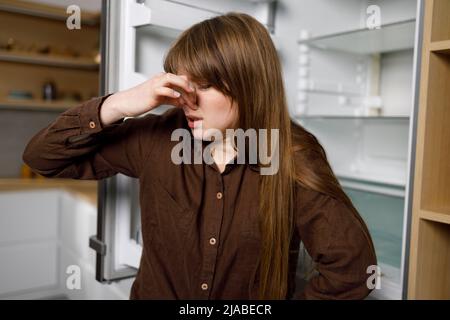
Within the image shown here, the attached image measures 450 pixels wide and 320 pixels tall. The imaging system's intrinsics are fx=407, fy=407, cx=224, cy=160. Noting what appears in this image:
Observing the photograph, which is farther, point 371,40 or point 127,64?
point 371,40

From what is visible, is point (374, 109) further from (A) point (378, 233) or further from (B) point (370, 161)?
(A) point (378, 233)

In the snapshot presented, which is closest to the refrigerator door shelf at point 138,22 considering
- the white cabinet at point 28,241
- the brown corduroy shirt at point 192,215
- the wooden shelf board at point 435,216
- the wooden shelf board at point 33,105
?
the brown corduroy shirt at point 192,215

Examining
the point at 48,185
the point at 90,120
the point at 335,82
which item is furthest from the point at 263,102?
the point at 48,185

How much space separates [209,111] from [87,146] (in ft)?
0.88

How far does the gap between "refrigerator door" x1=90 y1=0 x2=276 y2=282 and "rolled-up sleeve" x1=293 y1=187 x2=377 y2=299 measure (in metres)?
0.51

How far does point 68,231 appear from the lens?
1.87 m

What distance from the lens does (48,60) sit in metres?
2.20

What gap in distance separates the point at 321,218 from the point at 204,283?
0.91 feet

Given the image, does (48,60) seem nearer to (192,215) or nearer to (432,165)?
(192,215)

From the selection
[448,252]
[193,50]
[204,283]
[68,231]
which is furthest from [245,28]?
[68,231]

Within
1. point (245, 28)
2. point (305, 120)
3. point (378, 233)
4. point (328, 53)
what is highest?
point (328, 53)

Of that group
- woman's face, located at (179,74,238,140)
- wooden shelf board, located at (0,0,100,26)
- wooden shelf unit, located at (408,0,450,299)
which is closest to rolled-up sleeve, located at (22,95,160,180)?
woman's face, located at (179,74,238,140)

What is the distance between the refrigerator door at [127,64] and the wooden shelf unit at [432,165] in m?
0.60

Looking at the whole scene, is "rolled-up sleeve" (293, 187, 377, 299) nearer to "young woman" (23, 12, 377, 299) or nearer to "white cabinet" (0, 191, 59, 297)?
"young woman" (23, 12, 377, 299)
